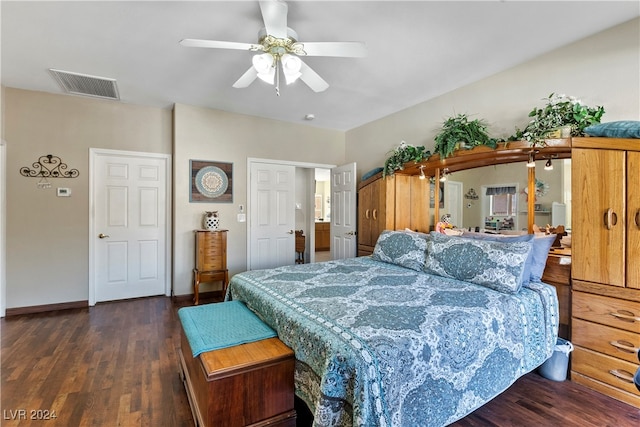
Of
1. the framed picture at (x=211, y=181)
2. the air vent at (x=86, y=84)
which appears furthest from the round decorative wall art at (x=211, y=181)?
the air vent at (x=86, y=84)

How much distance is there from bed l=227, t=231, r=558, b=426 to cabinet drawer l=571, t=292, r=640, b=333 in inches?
7.1

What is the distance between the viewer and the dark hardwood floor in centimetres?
185

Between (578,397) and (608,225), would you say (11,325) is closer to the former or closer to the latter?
(578,397)

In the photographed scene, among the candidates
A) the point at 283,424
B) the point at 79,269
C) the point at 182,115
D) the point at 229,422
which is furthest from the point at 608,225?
the point at 79,269

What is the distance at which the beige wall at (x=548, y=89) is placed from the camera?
2361 mm

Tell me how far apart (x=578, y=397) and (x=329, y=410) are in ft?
6.38

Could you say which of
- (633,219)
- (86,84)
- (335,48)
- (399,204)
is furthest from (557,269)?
(86,84)

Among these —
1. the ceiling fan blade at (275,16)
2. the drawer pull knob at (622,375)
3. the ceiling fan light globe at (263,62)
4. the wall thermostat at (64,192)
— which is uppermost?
the ceiling fan blade at (275,16)

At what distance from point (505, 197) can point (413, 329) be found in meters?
2.25

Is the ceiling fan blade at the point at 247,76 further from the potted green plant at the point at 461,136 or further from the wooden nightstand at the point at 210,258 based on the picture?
the wooden nightstand at the point at 210,258

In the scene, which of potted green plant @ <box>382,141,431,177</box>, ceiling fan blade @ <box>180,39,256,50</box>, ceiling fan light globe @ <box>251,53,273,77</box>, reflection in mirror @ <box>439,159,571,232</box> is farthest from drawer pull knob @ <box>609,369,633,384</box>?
ceiling fan blade @ <box>180,39,256,50</box>

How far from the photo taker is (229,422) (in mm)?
1517

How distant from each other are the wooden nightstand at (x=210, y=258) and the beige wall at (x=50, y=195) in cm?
136

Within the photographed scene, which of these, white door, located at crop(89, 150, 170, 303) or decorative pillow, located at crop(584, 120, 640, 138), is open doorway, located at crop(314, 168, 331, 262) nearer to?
white door, located at crop(89, 150, 170, 303)
